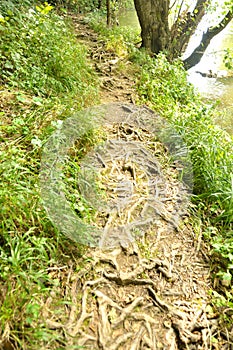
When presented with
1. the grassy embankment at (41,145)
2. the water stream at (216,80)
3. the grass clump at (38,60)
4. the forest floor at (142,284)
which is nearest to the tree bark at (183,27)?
the water stream at (216,80)

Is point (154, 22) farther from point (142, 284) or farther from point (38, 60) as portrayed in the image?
point (142, 284)

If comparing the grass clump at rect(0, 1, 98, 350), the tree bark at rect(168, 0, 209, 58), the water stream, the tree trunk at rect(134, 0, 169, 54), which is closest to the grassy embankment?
the grass clump at rect(0, 1, 98, 350)

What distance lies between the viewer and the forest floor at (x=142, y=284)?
5.65 ft

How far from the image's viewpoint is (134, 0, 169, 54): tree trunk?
17.5 feet

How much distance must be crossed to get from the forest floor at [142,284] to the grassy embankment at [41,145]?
14 cm

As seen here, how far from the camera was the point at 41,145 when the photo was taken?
237cm

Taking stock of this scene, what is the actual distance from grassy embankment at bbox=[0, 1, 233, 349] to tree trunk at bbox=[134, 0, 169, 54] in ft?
2.83

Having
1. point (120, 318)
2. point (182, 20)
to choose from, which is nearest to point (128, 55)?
point (182, 20)

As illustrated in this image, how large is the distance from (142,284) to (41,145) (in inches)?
52.9

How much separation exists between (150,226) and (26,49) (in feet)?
8.14

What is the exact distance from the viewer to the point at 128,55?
5355mm

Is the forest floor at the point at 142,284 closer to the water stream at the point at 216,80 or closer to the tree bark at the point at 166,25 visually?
the water stream at the point at 216,80

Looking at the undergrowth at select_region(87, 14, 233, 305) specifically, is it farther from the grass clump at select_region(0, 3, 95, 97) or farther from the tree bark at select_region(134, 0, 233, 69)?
the grass clump at select_region(0, 3, 95, 97)

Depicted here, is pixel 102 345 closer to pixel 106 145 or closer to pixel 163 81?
pixel 106 145
